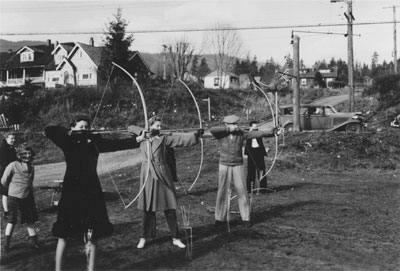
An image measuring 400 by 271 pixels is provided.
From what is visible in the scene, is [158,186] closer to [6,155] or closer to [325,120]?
[6,155]

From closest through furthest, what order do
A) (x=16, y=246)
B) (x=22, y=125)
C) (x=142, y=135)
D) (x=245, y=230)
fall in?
(x=142, y=135), (x=16, y=246), (x=245, y=230), (x=22, y=125)

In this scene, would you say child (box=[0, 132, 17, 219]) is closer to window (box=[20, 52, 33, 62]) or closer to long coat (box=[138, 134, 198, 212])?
long coat (box=[138, 134, 198, 212])

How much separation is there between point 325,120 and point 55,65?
39.0 metres

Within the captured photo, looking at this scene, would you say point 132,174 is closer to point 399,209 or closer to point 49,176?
point 49,176

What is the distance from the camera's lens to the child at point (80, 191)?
4727 millimetres

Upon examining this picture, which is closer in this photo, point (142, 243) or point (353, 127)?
point (142, 243)

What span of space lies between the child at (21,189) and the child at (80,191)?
185cm

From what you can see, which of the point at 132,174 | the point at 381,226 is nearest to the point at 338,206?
the point at 381,226

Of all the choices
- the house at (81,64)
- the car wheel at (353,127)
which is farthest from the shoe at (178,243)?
the house at (81,64)

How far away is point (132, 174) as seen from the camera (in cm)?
1485

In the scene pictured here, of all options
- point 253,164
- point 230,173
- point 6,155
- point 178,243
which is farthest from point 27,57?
point 178,243

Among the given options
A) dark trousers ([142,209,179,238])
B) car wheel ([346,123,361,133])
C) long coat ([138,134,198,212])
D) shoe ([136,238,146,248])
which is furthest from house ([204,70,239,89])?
shoe ([136,238,146,248])

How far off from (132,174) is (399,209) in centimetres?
881

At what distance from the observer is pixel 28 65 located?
2126 inches
